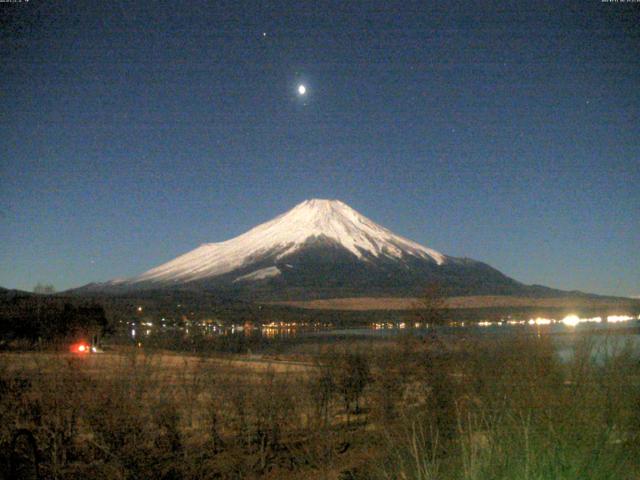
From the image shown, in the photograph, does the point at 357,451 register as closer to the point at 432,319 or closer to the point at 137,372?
the point at 137,372

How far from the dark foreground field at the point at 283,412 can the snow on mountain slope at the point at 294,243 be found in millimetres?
123476

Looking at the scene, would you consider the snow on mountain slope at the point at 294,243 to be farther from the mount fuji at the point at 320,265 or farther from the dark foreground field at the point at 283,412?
the dark foreground field at the point at 283,412

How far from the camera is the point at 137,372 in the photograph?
9.58m

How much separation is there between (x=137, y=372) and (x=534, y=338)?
5258 millimetres

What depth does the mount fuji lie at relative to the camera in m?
125

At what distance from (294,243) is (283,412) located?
147163 mm

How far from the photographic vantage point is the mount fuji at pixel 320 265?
409 ft

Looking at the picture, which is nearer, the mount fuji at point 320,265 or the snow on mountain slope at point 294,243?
the mount fuji at point 320,265

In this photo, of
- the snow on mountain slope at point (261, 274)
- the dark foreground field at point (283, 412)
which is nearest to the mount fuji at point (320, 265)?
the snow on mountain slope at point (261, 274)

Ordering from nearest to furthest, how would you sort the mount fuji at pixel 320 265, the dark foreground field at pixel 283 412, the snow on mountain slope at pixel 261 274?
1. the dark foreground field at pixel 283 412
2. the mount fuji at pixel 320 265
3. the snow on mountain slope at pixel 261 274

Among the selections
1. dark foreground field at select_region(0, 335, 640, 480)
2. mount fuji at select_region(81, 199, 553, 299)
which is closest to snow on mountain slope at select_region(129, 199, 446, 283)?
mount fuji at select_region(81, 199, 553, 299)

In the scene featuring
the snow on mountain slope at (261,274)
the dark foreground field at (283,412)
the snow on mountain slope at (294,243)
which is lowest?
the dark foreground field at (283,412)

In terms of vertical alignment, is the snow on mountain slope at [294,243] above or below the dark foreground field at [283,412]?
above

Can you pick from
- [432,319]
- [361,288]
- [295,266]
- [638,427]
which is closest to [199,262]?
[295,266]
